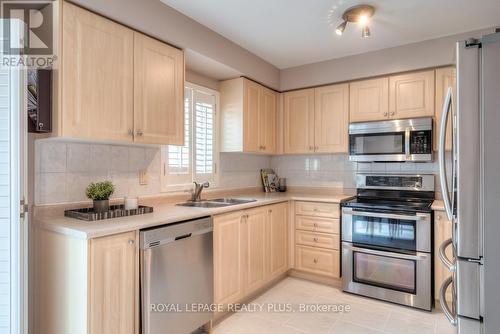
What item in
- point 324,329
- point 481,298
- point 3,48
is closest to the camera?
point 481,298

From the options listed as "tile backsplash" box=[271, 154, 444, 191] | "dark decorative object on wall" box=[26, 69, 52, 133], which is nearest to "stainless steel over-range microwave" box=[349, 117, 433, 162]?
"tile backsplash" box=[271, 154, 444, 191]

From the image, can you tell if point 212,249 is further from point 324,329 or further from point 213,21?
point 213,21

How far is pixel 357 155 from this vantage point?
3203mm

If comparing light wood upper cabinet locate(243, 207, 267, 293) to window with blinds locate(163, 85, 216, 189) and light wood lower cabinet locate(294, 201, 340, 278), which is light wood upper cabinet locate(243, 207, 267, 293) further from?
window with blinds locate(163, 85, 216, 189)

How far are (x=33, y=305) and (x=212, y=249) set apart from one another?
1140 millimetres

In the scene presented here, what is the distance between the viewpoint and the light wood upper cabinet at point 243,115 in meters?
3.19

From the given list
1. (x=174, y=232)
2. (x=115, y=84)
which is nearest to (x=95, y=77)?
(x=115, y=84)

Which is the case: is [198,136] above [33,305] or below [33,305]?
above

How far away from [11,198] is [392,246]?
2.87m

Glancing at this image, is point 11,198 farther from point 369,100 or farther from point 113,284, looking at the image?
point 369,100

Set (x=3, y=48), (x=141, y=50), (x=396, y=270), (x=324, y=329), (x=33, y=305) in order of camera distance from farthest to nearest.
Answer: (x=396, y=270) < (x=324, y=329) < (x=141, y=50) < (x=33, y=305) < (x=3, y=48)

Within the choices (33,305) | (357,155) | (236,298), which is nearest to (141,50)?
(33,305)

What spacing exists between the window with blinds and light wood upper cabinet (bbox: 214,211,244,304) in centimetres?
68

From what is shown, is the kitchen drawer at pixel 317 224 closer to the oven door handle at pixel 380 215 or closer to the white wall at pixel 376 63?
the oven door handle at pixel 380 215
